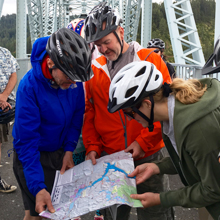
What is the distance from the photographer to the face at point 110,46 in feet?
6.68

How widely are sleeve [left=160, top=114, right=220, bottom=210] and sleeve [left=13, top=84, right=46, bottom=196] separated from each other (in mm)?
1024

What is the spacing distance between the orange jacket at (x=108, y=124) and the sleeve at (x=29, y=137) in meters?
0.57

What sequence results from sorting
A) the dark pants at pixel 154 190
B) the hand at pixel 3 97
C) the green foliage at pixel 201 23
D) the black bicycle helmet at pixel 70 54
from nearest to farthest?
1. the black bicycle helmet at pixel 70 54
2. the dark pants at pixel 154 190
3. the hand at pixel 3 97
4. the green foliage at pixel 201 23

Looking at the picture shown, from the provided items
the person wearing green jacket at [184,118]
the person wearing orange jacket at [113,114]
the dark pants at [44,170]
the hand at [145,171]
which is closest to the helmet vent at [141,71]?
the person wearing green jacket at [184,118]

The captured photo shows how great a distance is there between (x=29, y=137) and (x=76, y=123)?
49cm

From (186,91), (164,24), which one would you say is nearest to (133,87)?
(186,91)

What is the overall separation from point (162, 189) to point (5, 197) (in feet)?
8.82

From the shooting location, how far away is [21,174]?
187 centimetres

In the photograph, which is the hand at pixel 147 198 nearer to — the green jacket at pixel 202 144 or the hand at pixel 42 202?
the green jacket at pixel 202 144

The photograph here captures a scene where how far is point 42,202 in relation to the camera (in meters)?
1.66

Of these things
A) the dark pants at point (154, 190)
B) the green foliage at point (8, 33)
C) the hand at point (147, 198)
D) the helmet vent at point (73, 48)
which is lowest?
the dark pants at point (154, 190)

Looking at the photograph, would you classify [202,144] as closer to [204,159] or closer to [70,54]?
[204,159]

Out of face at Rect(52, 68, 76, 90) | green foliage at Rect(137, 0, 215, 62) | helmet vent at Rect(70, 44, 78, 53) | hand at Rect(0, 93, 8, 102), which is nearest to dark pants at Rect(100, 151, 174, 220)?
face at Rect(52, 68, 76, 90)

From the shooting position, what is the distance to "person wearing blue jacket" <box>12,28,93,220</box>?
66.1 inches
